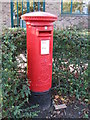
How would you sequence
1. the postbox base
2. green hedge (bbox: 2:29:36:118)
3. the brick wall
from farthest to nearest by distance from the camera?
1. the brick wall
2. the postbox base
3. green hedge (bbox: 2:29:36:118)

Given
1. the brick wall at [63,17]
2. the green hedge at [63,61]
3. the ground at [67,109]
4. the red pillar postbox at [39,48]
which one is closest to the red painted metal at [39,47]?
Answer: the red pillar postbox at [39,48]

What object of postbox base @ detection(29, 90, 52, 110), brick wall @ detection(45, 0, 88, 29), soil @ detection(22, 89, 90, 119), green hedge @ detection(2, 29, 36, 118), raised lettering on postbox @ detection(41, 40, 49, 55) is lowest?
soil @ detection(22, 89, 90, 119)

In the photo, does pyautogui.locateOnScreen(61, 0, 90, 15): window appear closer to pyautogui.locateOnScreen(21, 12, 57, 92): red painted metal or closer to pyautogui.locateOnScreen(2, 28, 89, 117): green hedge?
pyautogui.locateOnScreen(2, 28, 89, 117): green hedge

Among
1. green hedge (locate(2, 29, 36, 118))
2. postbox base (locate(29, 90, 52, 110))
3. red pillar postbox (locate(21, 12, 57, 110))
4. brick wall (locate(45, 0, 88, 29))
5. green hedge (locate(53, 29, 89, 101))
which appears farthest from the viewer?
brick wall (locate(45, 0, 88, 29))

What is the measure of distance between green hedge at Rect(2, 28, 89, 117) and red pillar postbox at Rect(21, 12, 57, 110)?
0.23 meters

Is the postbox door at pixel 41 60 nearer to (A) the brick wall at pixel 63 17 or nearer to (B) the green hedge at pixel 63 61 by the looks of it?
(B) the green hedge at pixel 63 61

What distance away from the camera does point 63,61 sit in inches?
124

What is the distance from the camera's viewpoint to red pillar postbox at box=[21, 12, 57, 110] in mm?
2434

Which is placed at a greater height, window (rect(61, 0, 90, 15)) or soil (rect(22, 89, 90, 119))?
window (rect(61, 0, 90, 15))

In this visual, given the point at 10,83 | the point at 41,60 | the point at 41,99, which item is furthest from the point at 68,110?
the point at 10,83

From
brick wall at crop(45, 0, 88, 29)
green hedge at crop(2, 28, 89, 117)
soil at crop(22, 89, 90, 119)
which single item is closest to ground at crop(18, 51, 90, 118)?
soil at crop(22, 89, 90, 119)

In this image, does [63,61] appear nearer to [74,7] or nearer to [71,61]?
[71,61]

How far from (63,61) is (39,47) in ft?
2.70

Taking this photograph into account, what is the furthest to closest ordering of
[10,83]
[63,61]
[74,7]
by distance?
[74,7], [63,61], [10,83]
